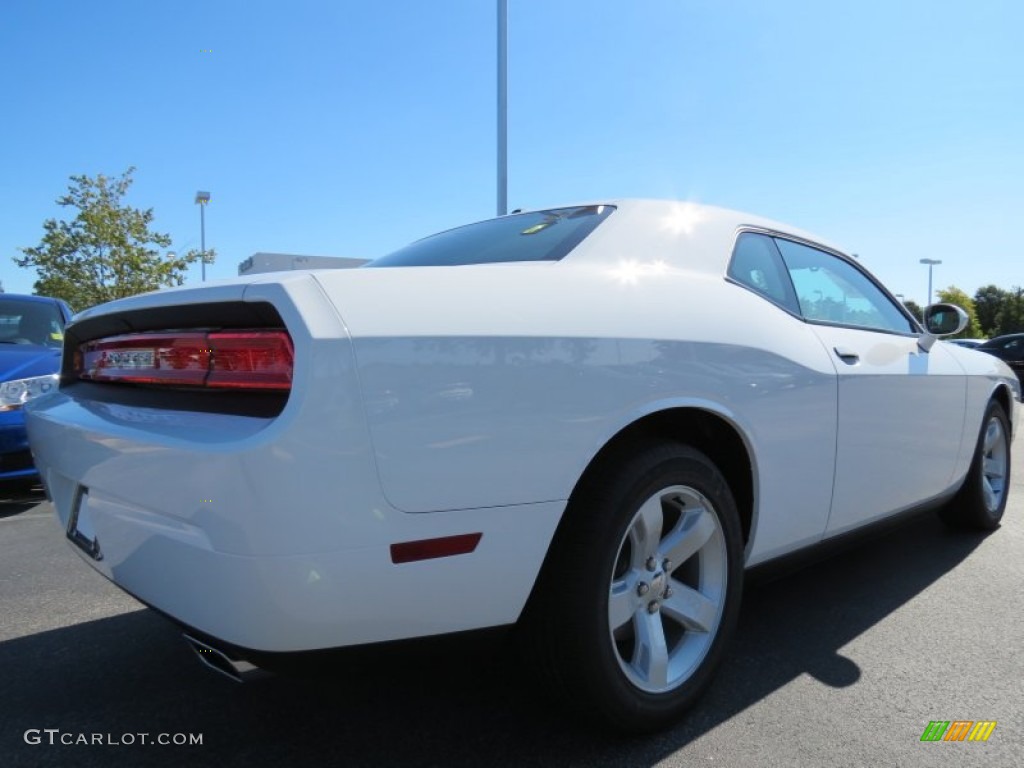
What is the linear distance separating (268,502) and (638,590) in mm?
1053

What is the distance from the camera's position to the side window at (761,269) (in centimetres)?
236

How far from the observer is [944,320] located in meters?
3.54

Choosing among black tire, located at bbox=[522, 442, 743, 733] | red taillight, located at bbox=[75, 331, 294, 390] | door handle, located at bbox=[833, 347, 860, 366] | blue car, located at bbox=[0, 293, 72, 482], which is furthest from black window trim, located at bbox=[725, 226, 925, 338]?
blue car, located at bbox=[0, 293, 72, 482]

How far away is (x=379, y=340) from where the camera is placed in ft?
4.62

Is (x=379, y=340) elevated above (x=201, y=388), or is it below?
above

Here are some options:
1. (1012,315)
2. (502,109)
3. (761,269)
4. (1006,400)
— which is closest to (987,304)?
(1012,315)

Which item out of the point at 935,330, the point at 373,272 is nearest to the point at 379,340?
the point at 373,272

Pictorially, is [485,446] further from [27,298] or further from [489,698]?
[27,298]

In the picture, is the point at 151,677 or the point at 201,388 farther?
the point at 151,677

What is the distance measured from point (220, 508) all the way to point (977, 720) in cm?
217

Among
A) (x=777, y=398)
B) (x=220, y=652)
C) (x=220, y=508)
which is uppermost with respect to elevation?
(x=777, y=398)

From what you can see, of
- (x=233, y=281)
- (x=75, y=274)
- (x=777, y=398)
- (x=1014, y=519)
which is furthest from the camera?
(x=75, y=274)

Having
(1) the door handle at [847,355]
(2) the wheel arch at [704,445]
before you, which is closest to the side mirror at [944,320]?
(1) the door handle at [847,355]

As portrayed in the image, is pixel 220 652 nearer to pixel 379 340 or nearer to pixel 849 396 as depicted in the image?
pixel 379 340
